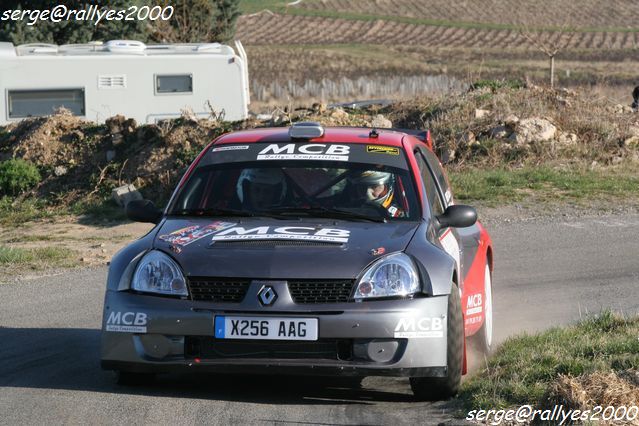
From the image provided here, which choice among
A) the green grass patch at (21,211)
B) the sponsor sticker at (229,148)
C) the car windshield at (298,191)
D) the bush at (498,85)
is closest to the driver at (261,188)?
the car windshield at (298,191)

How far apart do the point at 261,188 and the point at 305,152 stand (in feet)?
1.30

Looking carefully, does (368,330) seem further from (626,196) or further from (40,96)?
(40,96)

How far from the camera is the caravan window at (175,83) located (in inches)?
931

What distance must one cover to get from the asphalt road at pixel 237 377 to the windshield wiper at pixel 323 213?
3.27 feet

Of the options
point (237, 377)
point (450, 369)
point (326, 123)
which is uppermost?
point (450, 369)

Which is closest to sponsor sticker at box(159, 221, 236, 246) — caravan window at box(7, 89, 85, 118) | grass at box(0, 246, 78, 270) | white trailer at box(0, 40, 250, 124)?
grass at box(0, 246, 78, 270)

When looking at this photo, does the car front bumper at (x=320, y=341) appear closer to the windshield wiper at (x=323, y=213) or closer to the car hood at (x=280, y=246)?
the car hood at (x=280, y=246)

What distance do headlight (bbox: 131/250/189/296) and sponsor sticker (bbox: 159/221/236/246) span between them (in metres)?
0.16

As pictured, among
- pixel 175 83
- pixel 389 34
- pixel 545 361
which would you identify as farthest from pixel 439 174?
pixel 389 34

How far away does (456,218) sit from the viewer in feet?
24.6

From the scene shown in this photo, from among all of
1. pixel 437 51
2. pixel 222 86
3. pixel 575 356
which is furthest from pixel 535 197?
pixel 437 51

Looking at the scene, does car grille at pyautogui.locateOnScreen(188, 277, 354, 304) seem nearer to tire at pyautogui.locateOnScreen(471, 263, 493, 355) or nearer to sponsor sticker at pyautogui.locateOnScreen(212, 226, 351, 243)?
sponsor sticker at pyautogui.locateOnScreen(212, 226, 351, 243)

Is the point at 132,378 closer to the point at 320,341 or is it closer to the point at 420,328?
the point at 320,341

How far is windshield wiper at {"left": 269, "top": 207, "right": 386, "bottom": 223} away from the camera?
23.9ft
